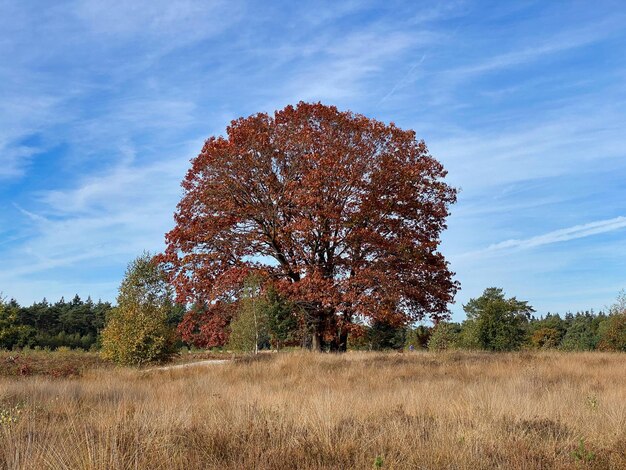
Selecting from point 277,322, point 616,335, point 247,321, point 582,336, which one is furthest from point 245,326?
point 582,336

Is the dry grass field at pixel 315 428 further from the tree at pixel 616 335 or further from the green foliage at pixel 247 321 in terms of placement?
the tree at pixel 616 335

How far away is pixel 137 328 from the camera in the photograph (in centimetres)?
1803

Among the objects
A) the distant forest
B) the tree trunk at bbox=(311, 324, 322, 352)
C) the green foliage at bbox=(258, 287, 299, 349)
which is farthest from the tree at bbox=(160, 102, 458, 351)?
the distant forest

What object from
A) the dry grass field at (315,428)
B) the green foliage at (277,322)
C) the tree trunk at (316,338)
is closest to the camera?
the dry grass field at (315,428)

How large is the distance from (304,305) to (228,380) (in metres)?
9.31

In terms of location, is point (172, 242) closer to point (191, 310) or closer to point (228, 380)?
point (191, 310)

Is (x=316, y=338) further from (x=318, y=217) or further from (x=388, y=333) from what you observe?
(x=388, y=333)

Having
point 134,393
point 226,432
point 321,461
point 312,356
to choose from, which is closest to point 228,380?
point 134,393

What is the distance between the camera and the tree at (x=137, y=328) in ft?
58.4

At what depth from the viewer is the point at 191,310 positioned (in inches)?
914

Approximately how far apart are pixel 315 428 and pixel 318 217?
13.7 meters

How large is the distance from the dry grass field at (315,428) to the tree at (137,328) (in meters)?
7.06

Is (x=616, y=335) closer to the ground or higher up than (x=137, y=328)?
closer to the ground

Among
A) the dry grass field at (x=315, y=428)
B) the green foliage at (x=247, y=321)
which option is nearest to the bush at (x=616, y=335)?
the green foliage at (x=247, y=321)
